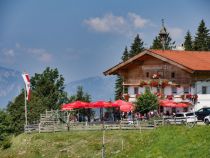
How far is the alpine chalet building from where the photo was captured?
6028 centimetres

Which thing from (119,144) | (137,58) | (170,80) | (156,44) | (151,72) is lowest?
(119,144)

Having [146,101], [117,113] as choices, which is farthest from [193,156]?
[117,113]

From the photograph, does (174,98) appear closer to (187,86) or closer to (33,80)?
(187,86)

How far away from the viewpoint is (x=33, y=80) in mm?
101688

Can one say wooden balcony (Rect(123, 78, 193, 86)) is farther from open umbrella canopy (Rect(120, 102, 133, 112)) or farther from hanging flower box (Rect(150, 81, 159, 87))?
open umbrella canopy (Rect(120, 102, 133, 112))

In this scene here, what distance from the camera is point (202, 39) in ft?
309

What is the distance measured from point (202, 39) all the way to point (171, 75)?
108ft

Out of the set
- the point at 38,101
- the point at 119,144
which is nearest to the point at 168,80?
the point at 119,144

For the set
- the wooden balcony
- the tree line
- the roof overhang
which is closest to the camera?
the roof overhang

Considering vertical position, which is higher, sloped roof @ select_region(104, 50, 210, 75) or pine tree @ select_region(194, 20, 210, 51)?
pine tree @ select_region(194, 20, 210, 51)

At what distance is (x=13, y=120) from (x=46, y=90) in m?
14.2

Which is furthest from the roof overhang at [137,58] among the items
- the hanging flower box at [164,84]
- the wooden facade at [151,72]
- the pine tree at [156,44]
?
the pine tree at [156,44]

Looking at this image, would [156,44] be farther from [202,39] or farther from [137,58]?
[137,58]

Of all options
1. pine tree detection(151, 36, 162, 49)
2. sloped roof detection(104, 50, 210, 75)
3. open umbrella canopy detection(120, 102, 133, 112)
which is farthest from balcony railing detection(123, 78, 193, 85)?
pine tree detection(151, 36, 162, 49)
